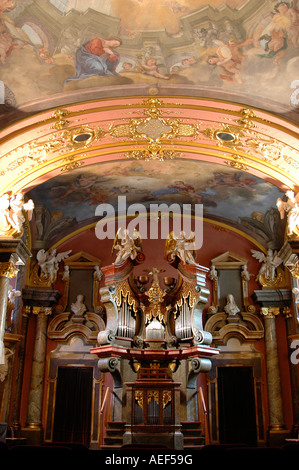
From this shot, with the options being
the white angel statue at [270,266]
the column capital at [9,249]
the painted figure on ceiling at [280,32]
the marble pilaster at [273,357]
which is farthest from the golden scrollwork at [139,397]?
the painted figure on ceiling at [280,32]

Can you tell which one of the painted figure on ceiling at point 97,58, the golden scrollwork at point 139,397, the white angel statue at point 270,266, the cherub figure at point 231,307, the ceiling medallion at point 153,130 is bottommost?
the golden scrollwork at point 139,397

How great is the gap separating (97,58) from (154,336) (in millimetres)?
7072

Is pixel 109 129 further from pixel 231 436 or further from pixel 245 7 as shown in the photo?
pixel 231 436

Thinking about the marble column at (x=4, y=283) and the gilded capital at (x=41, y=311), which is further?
the gilded capital at (x=41, y=311)

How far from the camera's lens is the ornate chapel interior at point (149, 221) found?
8617 millimetres

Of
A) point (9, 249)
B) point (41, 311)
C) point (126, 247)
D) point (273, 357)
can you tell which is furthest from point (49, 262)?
point (273, 357)

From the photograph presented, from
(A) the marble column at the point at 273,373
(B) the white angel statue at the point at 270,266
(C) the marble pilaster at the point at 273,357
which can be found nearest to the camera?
(C) the marble pilaster at the point at 273,357

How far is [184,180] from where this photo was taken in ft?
44.2

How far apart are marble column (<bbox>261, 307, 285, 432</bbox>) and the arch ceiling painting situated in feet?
13.8

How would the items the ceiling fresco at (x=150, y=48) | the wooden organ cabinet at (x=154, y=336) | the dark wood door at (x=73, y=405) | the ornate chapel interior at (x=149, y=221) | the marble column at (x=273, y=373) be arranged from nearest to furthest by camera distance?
the ceiling fresco at (x=150, y=48) → the ornate chapel interior at (x=149, y=221) → the wooden organ cabinet at (x=154, y=336) → the marble column at (x=273, y=373) → the dark wood door at (x=73, y=405)

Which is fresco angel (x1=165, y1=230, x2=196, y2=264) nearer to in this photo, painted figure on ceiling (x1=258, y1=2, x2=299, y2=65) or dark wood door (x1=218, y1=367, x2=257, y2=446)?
dark wood door (x1=218, y1=367, x2=257, y2=446)

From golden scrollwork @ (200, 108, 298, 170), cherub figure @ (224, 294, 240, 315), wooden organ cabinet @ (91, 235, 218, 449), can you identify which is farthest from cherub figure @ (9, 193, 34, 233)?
cherub figure @ (224, 294, 240, 315)

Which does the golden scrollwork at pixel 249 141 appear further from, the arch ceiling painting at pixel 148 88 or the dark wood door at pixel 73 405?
the dark wood door at pixel 73 405

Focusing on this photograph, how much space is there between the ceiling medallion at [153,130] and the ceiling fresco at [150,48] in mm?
934
